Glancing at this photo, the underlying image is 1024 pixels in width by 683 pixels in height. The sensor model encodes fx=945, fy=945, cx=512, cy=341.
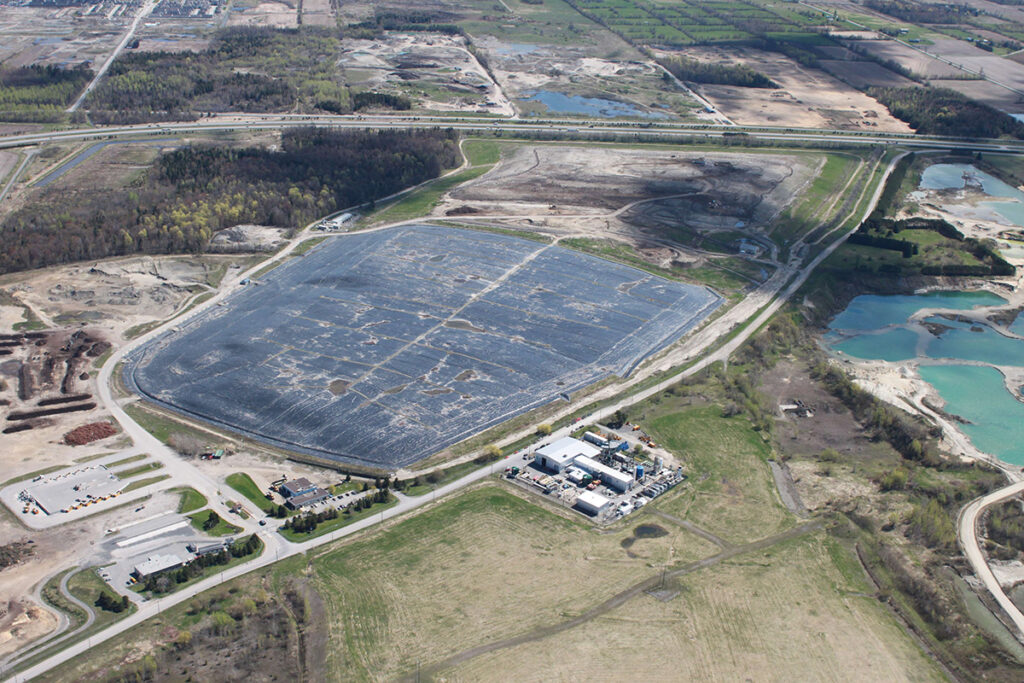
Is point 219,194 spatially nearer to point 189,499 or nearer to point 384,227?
point 384,227

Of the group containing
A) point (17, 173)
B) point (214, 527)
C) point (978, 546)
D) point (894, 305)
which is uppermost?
point (17, 173)

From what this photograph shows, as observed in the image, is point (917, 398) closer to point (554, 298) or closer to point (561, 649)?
point (554, 298)

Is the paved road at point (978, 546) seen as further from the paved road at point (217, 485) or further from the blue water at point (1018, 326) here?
the blue water at point (1018, 326)

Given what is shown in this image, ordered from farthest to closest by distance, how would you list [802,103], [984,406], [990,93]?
[990,93] < [802,103] < [984,406]

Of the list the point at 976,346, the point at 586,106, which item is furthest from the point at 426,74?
the point at 976,346

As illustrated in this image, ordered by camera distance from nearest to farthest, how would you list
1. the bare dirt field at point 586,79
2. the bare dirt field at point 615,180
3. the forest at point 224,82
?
1. the bare dirt field at point 615,180
2. the forest at point 224,82
3. the bare dirt field at point 586,79

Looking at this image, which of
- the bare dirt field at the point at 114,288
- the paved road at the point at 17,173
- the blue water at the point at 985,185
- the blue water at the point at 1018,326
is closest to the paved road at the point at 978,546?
the blue water at the point at 1018,326
